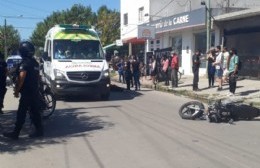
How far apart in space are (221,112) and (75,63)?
22.2 feet

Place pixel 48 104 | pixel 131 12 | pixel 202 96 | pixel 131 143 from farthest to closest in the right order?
pixel 131 12
pixel 202 96
pixel 48 104
pixel 131 143

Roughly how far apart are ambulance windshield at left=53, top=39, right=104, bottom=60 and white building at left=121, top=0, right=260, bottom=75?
9038 millimetres

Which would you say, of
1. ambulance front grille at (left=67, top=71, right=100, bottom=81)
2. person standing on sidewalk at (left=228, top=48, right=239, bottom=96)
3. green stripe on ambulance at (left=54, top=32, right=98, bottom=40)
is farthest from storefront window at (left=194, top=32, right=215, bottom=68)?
ambulance front grille at (left=67, top=71, right=100, bottom=81)

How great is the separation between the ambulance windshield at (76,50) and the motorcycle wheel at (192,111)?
6137mm

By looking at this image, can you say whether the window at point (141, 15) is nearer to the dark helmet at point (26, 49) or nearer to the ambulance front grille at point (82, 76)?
the ambulance front grille at point (82, 76)

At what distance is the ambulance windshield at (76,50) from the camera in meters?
17.7

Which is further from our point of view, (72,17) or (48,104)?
(72,17)

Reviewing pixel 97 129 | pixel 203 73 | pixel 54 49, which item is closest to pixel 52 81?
pixel 54 49

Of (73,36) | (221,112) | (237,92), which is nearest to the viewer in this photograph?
(221,112)

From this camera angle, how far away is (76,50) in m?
17.8

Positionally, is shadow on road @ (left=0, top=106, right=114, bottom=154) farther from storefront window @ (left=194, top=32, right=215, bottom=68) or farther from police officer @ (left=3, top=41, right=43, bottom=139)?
storefront window @ (left=194, top=32, right=215, bottom=68)

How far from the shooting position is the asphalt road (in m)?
7.46

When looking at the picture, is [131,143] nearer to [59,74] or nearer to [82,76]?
[82,76]

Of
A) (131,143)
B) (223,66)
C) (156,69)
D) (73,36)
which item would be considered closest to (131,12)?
(156,69)
